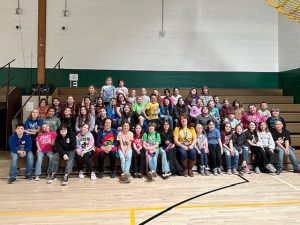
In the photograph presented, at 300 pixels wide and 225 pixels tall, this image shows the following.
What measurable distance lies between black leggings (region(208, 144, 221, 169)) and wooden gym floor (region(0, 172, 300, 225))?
13.4 inches

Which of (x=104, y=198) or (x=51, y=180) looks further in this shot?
(x=51, y=180)

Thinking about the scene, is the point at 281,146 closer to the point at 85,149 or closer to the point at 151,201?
the point at 151,201

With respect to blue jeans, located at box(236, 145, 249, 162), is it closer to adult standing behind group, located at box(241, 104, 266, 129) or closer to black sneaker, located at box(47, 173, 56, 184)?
adult standing behind group, located at box(241, 104, 266, 129)

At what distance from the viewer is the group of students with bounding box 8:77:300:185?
469cm

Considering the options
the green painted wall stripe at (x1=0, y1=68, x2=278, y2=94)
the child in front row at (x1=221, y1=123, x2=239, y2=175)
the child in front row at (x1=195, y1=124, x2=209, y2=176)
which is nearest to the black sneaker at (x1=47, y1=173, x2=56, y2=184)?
the child in front row at (x1=195, y1=124, x2=209, y2=176)

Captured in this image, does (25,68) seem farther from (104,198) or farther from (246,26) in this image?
(246,26)

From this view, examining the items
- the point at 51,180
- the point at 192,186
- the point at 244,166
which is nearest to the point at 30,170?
the point at 51,180

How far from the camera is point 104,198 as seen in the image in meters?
3.69

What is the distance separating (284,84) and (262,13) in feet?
7.95

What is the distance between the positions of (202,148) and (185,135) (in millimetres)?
396

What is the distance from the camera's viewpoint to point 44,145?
472 centimetres

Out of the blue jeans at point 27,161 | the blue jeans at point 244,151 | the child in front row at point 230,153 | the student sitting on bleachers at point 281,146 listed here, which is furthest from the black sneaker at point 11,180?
the student sitting on bleachers at point 281,146

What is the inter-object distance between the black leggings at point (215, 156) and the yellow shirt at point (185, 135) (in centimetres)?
40

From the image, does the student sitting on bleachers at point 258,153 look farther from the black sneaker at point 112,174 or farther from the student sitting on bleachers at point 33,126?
the student sitting on bleachers at point 33,126
